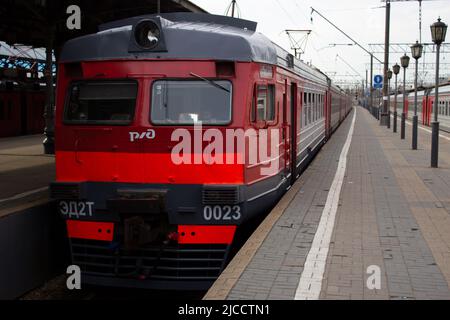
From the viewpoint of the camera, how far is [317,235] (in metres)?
7.13

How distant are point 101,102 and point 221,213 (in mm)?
2006

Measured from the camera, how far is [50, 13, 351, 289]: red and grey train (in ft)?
21.5

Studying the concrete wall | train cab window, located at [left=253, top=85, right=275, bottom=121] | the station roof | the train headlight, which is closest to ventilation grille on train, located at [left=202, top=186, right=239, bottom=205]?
train cab window, located at [left=253, top=85, right=275, bottom=121]

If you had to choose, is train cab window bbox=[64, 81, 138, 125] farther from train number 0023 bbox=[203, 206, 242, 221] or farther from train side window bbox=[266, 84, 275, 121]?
train side window bbox=[266, 84, 275, 121]

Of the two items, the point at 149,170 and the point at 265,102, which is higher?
the point at 265,102

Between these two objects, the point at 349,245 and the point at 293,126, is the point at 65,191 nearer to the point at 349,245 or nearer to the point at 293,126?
the point at 349,245

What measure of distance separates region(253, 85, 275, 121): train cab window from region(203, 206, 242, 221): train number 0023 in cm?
120

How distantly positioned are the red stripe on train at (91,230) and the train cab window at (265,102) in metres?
2.23

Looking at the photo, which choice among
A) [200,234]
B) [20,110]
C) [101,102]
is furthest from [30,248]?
[20,110]

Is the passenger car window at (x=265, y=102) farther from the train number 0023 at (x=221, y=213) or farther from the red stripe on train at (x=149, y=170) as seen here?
the train number 0023 at (x=221, y=213)

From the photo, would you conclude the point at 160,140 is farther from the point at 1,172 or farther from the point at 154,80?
the point at 1,172

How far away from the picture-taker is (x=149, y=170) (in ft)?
21.7

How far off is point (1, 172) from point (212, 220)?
778 cm

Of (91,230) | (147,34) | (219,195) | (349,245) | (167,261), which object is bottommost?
(167,261)
